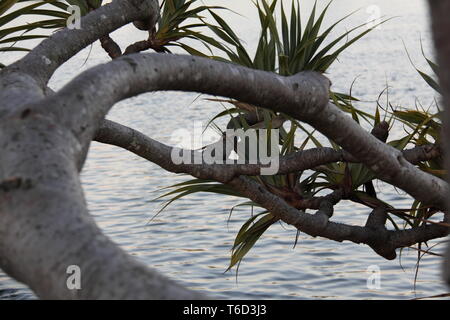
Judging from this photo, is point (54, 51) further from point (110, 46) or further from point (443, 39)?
point (443, 39)

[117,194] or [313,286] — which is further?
[117,194]

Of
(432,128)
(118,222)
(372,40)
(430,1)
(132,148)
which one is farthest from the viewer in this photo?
(372,40)

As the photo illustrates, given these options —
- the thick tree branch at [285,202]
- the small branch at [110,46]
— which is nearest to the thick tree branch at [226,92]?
the thick tree branch at [285,202]

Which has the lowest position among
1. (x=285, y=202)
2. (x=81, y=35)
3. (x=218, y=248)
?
(x=285, y=202)

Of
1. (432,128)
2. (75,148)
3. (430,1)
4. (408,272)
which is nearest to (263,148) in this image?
(432,128)

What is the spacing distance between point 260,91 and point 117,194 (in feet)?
49.1

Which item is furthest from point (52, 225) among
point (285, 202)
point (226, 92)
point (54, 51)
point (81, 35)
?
point (285, 202)

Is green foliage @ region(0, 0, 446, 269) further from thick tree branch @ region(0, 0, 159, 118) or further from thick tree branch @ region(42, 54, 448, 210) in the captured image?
thick tree branch @ region(42, 54, 448, 210)

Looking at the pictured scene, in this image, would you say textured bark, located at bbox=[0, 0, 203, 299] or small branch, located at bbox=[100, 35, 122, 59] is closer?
textured bark, located at bbox=[0, 0, 203, 299]

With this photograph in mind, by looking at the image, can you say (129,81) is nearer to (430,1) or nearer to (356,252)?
(430,1)

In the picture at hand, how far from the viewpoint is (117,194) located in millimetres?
16859

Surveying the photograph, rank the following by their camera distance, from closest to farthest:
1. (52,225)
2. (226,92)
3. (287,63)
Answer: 1. (52,225)
2. (226,92)
3. (287,63)

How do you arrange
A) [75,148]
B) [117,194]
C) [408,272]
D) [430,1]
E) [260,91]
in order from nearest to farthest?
[430,1], [75,148], [260,91], [408,272], [117,194]

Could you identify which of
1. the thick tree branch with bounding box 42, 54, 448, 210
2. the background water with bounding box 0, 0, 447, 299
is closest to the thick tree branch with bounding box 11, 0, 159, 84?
the thick tree branch with bounding box 42, 54, 448, 210
